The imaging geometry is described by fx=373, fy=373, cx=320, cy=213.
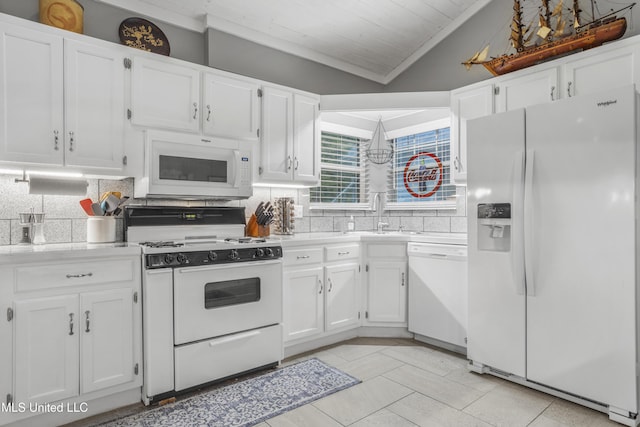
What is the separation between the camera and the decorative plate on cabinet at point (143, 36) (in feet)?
9.24

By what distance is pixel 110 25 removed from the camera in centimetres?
283

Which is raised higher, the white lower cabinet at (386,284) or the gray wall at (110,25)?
the gray wall at (110,25)

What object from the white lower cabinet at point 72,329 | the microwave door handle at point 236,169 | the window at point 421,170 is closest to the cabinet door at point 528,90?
the window at point 421,170

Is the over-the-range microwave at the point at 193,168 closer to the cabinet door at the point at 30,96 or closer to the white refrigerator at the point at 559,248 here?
the cabinet door at the point at 30,96

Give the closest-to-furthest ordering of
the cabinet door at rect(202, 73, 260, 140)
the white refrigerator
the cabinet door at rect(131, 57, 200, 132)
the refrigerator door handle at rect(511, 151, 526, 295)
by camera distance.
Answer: the white refrigerator → the refrigerator door handle at rect(511, 151, 526, 295) → the cabinet door at rect(131, 57, 200, 132) → the cabinet door at rect(202, 73, 260, 140)

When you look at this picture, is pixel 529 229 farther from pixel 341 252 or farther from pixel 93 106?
pixel 93 106

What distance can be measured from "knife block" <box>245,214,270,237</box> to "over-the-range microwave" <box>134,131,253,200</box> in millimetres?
325

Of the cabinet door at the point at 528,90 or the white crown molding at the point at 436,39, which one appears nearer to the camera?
the cabinet door at the point at 528,90

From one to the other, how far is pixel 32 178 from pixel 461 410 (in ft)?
10.1

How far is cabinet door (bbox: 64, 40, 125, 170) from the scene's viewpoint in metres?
2.37

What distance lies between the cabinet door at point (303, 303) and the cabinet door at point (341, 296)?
75 mm

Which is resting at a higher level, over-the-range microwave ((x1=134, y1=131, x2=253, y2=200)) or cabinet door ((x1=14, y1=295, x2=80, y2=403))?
over-the-range microwave ((x1=134, y1=131, x2=253, y2=200))

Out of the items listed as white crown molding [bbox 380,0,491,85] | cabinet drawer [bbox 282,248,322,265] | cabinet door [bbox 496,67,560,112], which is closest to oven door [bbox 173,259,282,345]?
cabinet drawer [bbox 282,248,322,265]

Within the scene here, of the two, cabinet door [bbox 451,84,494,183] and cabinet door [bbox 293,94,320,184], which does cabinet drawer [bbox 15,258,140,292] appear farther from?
cabinet door [bbox 451,84,494,183]
